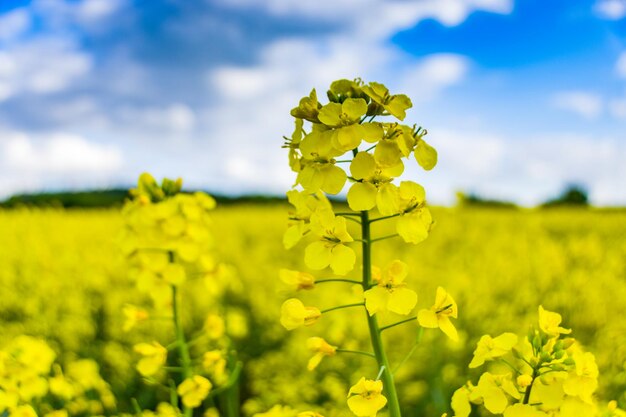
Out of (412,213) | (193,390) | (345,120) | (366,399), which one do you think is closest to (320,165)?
(345,120)

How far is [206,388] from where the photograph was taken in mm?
2170

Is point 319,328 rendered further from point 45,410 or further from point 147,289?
point 147,289

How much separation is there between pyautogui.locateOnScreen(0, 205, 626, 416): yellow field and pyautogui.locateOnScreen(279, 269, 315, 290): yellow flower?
119 cm

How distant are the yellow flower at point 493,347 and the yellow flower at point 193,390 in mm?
1027

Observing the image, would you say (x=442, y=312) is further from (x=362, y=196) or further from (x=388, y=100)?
(x=388, y=100)

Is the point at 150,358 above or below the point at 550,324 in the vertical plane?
below

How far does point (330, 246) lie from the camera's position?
1479 mm

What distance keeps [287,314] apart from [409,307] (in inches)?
10.6

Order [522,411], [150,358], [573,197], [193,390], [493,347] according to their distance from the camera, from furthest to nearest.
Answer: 1. [573,197]
2. [150,358]
3. [193,390]
4. [493,347]
5. [522,411]

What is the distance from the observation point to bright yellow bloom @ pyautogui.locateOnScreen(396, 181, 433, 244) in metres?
1.47

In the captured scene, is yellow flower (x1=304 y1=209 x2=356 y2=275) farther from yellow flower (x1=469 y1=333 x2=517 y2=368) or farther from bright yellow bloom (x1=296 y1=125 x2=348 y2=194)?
yellow flower (x1=469 y1=333 x2=517 y2=368)

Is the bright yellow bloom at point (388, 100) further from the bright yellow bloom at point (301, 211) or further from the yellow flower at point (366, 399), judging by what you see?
the yellow flower at point (366, 399)

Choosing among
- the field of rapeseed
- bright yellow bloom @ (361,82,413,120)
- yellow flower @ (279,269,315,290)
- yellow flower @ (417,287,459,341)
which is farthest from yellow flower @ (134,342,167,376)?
bright yellow bloom @ (361,82,413,120)

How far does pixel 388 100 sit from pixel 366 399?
0.65 m
